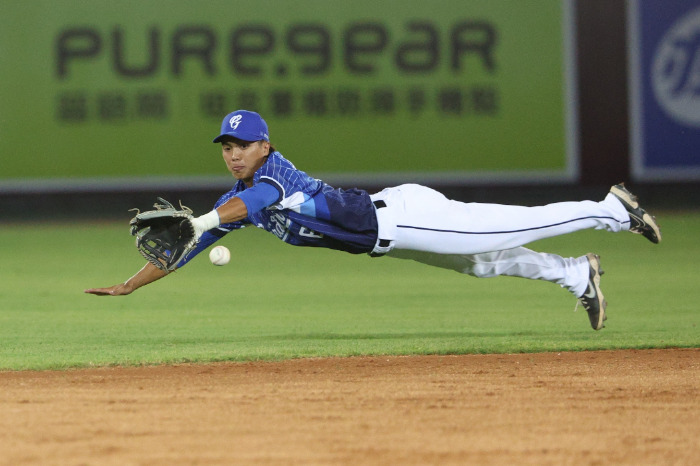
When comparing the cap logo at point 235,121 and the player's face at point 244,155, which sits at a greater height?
the cap logo at point 235,121

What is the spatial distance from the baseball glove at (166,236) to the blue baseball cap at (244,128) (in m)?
0.42

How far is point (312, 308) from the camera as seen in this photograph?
22.6ft

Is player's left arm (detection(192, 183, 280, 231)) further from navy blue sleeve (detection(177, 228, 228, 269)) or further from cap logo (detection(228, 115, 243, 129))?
navy blue sleeve (detection(177, 228, 228, 269))

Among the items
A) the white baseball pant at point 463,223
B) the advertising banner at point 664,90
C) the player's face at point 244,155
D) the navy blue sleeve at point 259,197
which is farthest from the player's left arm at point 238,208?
the advertising banner at point 664,90

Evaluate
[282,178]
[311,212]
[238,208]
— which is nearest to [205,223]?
[238,208]

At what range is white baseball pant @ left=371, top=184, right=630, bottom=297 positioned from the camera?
4504mm

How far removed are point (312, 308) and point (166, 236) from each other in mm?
2803

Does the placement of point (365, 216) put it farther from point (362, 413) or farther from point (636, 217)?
point (636, 217)

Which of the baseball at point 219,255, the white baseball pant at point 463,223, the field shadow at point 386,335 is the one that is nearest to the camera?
the baseball at point 219,255

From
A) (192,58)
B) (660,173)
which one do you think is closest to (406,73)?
(192,58)

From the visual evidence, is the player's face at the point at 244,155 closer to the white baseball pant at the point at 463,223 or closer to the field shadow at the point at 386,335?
the white baseball pant at the point at 463,223

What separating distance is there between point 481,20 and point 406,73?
4.47ft

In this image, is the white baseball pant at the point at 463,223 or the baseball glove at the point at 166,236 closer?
the baseball glove at the point at 166,236

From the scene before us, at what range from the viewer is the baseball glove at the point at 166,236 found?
4.09 metres
